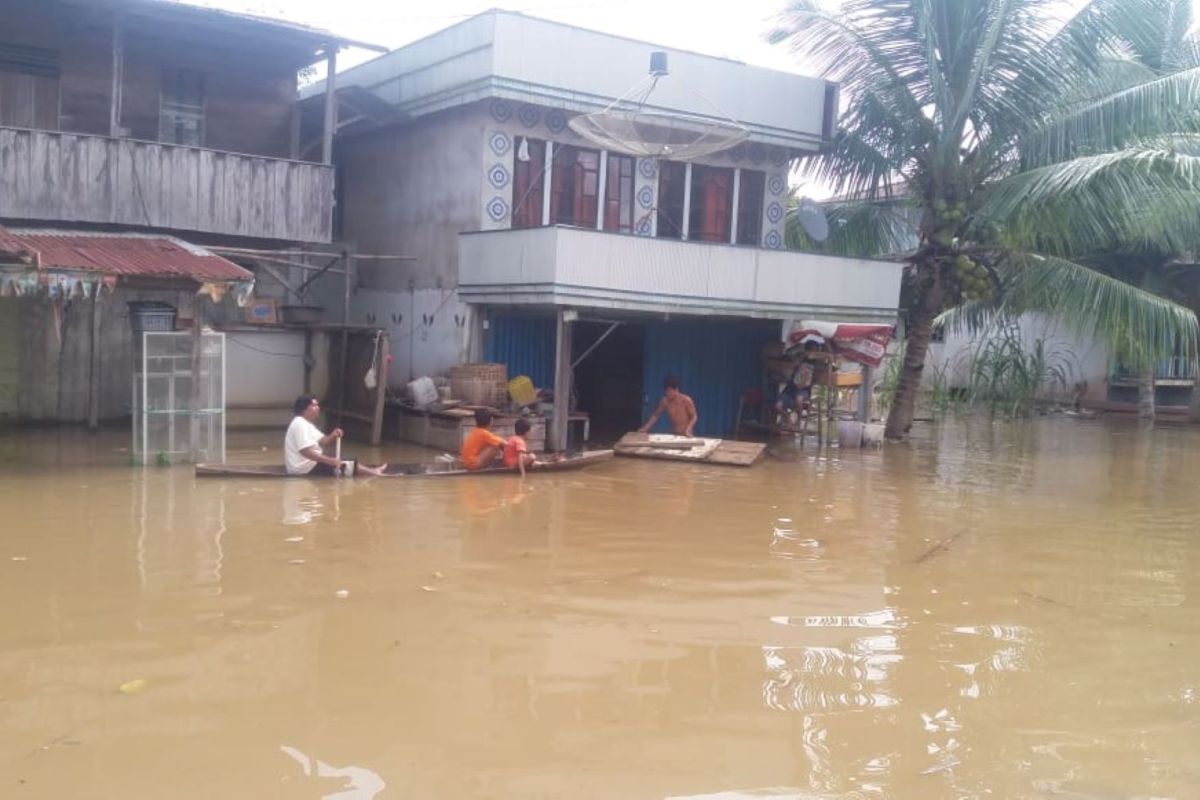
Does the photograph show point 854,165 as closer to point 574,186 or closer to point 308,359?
point 574,186

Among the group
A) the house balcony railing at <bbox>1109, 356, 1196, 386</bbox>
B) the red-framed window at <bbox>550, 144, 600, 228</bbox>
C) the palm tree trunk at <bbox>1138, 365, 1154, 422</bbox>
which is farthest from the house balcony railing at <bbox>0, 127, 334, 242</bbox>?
the house balcony railing at <bbox>1109, 356, 1196, 386</bbox>

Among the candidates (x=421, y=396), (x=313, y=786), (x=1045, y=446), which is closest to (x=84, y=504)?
(x=421, y=396)

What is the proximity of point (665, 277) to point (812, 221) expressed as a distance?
4.99m

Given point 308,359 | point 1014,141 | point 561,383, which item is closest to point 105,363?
point 308,359

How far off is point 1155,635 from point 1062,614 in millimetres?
615

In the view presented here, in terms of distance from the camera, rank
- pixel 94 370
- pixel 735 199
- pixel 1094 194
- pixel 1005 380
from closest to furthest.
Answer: pixel 94 370, pixel 1094 194, pixel 735 199, pixel 1005 380

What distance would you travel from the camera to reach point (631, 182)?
17.4 meters

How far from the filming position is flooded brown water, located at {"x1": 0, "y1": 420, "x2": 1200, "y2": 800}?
4996 millimetres

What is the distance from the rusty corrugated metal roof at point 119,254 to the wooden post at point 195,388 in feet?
1.64

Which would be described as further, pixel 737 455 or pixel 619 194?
pixel 619 194

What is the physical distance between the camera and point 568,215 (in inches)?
663

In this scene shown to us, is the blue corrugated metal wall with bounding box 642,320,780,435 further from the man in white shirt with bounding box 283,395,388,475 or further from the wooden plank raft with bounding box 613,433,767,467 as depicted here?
the man in white shirt with bounding box 283,395,388,475

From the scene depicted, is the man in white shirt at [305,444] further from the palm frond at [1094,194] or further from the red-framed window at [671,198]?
the palm frond at [1094,194]

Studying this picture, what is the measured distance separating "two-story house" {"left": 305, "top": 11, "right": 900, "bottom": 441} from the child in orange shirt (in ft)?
7.31
